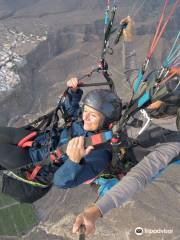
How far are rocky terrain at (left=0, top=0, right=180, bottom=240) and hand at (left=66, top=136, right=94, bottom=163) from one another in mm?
10964

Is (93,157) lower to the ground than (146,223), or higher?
higher

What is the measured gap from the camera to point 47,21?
29391mm

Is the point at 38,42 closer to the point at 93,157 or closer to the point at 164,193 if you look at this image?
the point at 164,193

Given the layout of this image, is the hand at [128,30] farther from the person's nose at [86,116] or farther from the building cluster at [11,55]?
the building cluster at [11,55]

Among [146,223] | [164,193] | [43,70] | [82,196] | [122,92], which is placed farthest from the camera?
[43,70]

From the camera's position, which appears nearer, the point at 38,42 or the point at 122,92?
the point at 122,92

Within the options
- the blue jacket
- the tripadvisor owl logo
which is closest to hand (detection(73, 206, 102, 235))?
the blue jacket

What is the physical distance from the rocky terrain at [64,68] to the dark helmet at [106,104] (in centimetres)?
1033

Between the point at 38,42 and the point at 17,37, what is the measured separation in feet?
5.11

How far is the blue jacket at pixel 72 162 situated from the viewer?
156 inches

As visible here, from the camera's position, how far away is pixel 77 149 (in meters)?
3.56

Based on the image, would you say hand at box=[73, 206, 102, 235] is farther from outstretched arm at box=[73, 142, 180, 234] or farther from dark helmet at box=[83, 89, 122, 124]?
dark helmet at box=[83, 89, 122, 124]

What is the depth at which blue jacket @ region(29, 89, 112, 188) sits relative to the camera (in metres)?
3.95

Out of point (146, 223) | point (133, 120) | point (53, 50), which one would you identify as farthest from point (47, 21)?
point (133, 120)
